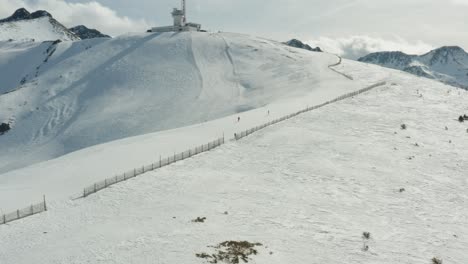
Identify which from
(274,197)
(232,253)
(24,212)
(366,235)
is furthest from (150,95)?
(232,253)

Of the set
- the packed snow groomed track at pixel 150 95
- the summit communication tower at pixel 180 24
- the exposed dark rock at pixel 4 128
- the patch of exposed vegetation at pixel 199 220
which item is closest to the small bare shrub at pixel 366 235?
the patch of exposed vegetation at pixel 199 220

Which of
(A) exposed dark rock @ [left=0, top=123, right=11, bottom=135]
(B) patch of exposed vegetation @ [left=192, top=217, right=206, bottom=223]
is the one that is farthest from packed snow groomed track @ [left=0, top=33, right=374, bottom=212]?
(B) patch of exposed vegetation @ [left=192, top=217, right=206, bottom=223]

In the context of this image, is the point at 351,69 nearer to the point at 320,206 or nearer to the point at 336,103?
the point at 336,103

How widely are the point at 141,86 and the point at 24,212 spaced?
77666 mm

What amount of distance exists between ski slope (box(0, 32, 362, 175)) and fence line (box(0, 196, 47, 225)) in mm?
49563

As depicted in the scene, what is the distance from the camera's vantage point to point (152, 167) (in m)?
37.9

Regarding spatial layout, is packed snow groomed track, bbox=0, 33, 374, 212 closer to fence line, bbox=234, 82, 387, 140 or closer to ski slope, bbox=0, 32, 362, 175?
ski slope, bbox=0, 32, 362, 175

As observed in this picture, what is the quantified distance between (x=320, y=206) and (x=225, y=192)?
680cm

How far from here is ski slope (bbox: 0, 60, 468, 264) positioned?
24.0 m

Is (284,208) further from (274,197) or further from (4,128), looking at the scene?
(4,128)

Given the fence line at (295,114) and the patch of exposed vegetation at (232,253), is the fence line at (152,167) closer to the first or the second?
the fence line at (295,114)

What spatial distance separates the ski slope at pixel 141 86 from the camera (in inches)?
3314

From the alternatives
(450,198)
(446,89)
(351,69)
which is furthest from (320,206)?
(351,69)

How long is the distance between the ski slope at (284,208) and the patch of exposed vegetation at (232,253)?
1.72 ft
